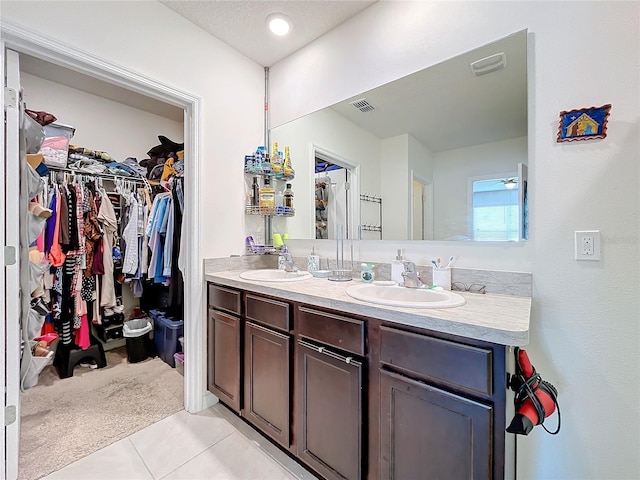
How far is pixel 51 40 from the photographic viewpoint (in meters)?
1.34

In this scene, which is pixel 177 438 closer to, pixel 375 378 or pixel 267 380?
pixel 267 380

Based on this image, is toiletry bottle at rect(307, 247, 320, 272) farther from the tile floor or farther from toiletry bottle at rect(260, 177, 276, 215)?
the tile floor

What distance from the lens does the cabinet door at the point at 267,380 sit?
140cm

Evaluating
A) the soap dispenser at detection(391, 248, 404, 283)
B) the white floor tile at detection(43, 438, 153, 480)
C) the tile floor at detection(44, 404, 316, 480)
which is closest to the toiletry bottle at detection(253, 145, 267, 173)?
the soap dispenser at detection(391, 248, 404, 283)

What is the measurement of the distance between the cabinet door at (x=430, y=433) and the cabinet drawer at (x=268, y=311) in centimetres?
55

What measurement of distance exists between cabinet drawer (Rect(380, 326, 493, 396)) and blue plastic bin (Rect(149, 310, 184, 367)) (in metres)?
2.06

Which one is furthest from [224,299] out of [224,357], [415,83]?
[415,83]

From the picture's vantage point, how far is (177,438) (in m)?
1.63

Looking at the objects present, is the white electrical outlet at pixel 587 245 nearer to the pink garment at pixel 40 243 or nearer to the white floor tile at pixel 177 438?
the white floor tile at pixel 177 438

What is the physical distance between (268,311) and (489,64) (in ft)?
5.30

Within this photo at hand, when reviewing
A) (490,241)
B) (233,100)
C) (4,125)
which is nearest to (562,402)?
(490,241)

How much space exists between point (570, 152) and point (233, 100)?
2013mm

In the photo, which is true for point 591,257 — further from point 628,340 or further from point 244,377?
point 244,377

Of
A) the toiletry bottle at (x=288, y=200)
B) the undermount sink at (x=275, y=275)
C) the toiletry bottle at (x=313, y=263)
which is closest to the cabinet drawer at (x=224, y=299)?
the undermount sink at (x=275, y=275)
